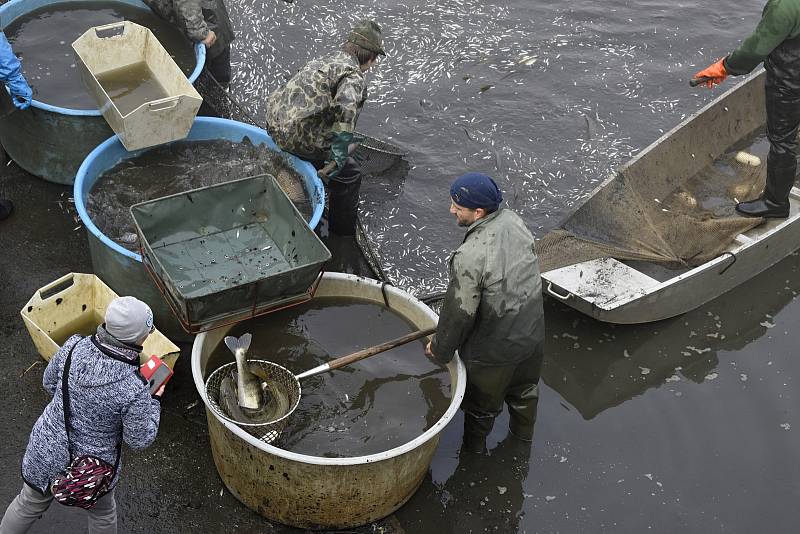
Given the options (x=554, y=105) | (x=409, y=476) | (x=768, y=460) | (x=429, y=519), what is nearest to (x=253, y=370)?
(x=409, y=476)

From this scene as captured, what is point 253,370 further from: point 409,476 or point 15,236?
point 15,236

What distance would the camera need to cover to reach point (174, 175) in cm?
580

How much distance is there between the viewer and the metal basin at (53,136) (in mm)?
5848

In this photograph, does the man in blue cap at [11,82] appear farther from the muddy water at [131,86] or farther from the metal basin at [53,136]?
the muddy water at [131,86]

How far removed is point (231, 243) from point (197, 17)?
8.85ft

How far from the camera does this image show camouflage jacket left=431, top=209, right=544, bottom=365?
13.4 feet

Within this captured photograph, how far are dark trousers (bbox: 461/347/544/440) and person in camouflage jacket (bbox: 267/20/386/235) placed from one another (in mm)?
1975

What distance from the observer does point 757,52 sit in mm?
6273

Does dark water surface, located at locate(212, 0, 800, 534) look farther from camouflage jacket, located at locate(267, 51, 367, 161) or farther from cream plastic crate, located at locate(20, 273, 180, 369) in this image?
→ cream plastic crate, located at locate(20, 273, 180, 369)

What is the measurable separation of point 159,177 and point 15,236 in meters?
1.33

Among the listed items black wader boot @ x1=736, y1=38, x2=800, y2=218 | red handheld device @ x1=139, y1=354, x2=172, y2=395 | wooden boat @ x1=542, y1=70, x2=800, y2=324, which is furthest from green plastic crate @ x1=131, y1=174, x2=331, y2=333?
black wader boot @ x1=736, y1=38, x2=800, y2=218

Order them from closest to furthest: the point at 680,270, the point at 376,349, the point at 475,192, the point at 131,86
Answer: the point at 475,192 < the point at 376,349 < the point at 131,86 < the point at 680,270

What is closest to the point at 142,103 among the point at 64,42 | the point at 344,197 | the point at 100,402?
the point at 64,42

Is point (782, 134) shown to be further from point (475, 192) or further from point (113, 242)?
point (113, 242)
